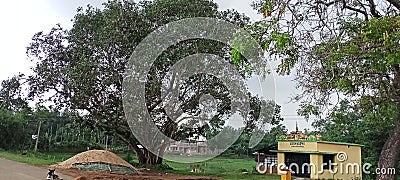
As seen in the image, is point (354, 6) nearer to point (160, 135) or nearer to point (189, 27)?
point (189, 27)

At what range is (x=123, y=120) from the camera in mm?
15734

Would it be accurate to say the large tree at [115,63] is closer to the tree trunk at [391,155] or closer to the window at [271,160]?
the window at [271,160]

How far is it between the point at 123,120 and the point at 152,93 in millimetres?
2277

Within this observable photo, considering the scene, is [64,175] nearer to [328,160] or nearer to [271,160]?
[328,160]

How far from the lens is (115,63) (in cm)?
1476

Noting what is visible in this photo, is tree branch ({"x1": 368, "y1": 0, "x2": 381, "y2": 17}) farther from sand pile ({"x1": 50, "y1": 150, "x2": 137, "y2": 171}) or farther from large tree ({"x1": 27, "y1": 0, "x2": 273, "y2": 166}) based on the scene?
sand pile ({"x1": 50, "y1": 150, "x2": 137, "y2": 171})

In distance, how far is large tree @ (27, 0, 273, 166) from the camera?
45.5 feet

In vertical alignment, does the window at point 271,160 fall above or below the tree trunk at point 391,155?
below

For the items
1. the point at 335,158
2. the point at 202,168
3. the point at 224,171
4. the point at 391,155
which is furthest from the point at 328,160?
the point at 391,155

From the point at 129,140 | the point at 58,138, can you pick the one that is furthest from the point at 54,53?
the point at 58,138

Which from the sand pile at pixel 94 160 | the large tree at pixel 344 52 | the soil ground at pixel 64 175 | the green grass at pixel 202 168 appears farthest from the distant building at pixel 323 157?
the large tree at pixel 344 52

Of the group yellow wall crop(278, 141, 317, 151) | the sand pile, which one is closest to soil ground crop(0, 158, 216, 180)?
the sand pile

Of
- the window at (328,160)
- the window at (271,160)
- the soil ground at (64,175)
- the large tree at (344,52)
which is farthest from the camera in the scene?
the window at (271,160)

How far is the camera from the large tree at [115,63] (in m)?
13.9
